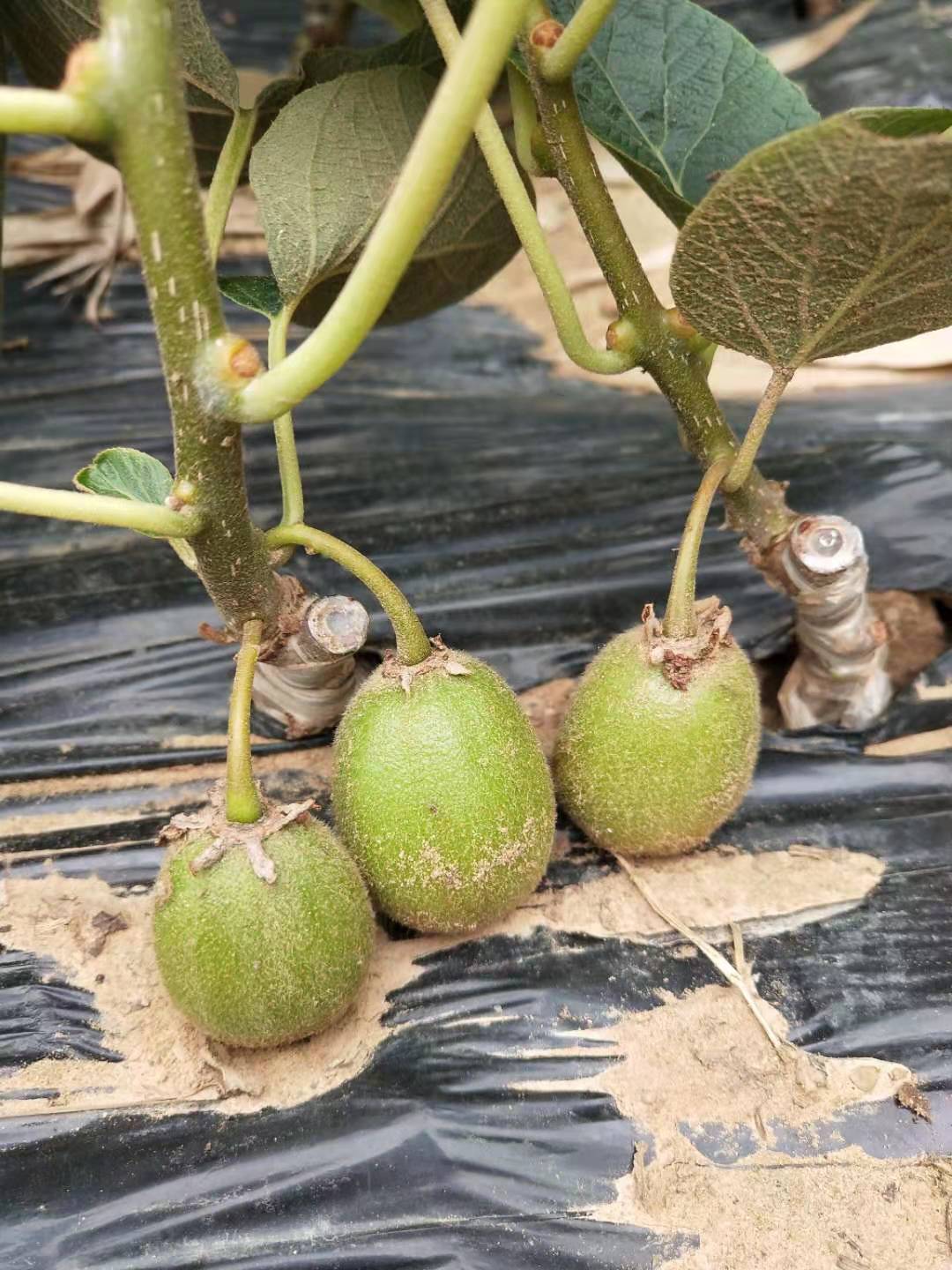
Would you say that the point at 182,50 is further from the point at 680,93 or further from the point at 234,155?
the point at 680,93

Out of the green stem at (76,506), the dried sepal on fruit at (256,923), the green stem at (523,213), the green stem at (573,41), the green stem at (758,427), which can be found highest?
the green stem at (573,41)

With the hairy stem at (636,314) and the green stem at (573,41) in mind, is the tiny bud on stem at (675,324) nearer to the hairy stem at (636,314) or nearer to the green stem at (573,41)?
the hairy stem at (636,314)

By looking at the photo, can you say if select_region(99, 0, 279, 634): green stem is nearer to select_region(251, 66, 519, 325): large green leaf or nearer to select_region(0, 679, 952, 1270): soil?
select_region(251, 66, 519, 325): large green leaf

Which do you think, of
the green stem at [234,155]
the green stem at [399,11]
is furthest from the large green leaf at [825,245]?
the green stem at [399,11]

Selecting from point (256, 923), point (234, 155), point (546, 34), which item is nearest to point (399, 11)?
point (234, 155)

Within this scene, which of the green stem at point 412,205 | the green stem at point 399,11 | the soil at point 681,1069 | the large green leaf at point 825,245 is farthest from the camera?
the green stem at point 399,11

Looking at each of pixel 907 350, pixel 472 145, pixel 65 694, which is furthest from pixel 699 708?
pixel 907 350

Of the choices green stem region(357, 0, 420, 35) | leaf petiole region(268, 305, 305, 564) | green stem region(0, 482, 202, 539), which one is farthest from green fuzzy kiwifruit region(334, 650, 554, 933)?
green stem region(357, 0, 420, 35)
